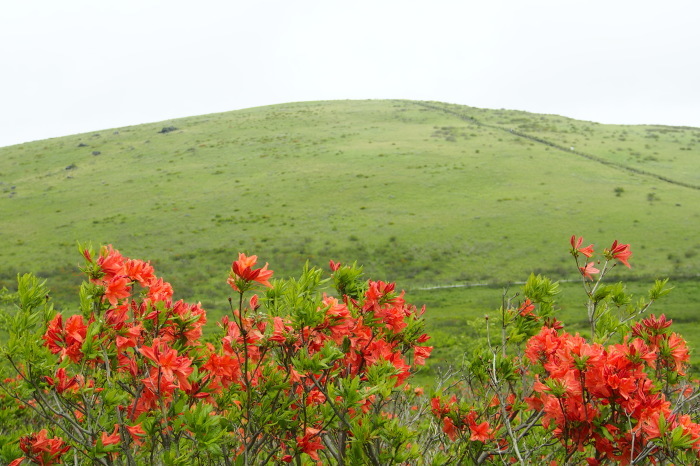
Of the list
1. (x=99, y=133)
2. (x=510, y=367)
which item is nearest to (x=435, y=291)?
(x=510, y=367)

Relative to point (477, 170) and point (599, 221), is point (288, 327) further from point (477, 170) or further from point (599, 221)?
point (477, 170)

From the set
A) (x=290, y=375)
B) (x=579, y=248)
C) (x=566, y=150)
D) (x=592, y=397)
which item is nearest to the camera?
(x=592, y=397)

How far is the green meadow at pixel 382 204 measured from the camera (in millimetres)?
26656

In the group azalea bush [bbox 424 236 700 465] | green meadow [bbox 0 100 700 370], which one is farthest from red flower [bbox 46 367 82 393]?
green meadow [bbox 0 100 700 370]

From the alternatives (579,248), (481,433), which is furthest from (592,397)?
(579,248)

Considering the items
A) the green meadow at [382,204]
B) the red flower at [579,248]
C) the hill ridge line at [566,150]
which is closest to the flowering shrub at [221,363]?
the red flower at [579,248]

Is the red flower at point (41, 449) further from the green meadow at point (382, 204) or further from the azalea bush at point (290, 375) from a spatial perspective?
the green meadow at point (382, 204)

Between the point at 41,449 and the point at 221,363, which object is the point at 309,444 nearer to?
the point at 221,363

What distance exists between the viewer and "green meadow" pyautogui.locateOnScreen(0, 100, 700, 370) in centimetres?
2666

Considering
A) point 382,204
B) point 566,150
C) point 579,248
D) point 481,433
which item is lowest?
point 382,204

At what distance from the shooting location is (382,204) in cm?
3856

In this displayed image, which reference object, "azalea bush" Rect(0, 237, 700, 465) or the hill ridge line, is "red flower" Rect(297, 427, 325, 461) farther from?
the hill ridge line

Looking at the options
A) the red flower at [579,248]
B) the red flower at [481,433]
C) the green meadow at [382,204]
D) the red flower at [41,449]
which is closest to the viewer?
the red flower at [41,449]

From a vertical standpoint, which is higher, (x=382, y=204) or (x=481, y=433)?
(x=481, y=433)
